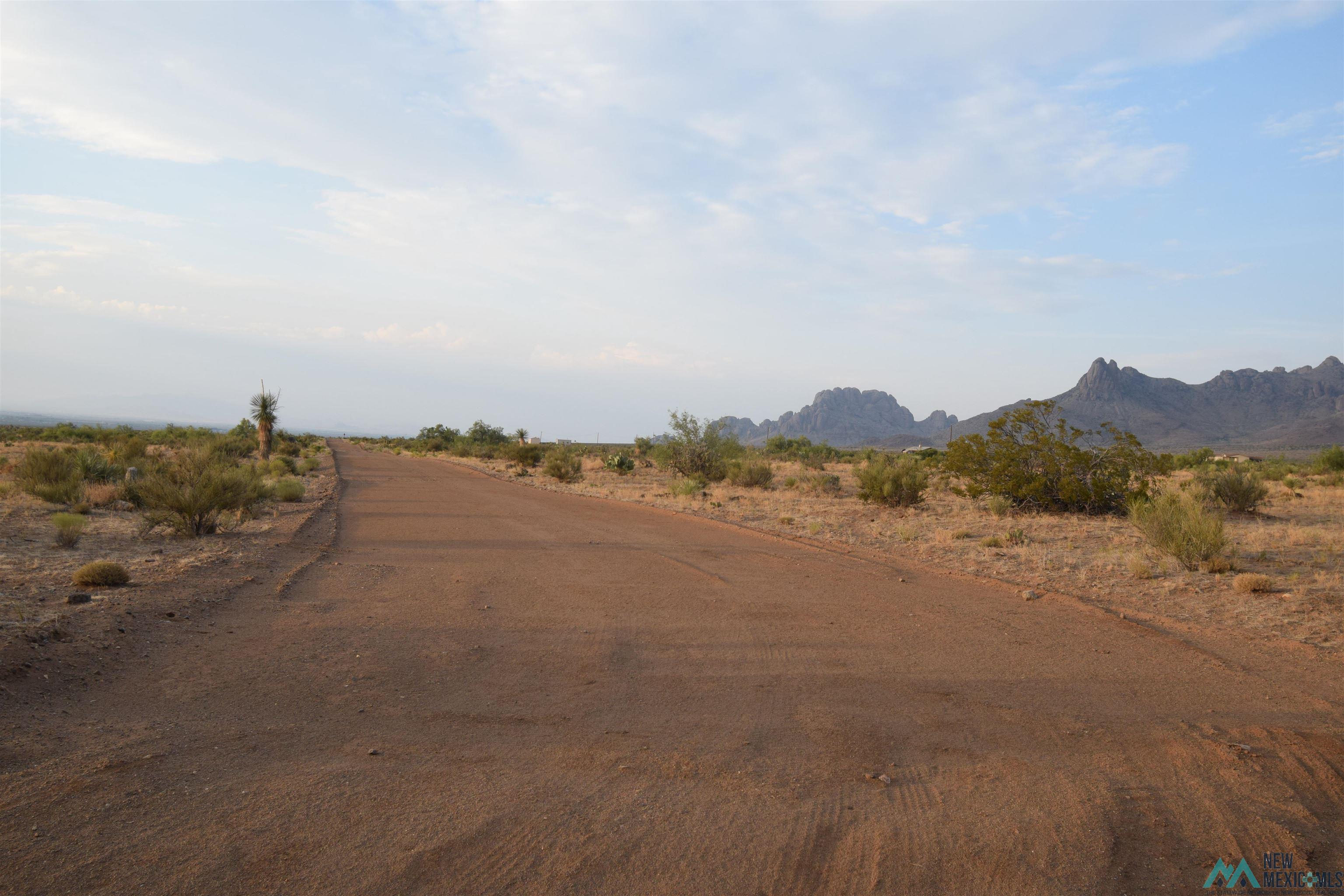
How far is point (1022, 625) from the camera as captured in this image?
8859 millimetres

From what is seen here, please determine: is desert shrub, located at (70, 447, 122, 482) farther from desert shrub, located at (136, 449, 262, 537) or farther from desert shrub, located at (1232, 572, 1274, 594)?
desert shrub, located at (1232, 572, 1274, 594)

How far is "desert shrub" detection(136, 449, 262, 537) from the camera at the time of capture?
13734 millimetres

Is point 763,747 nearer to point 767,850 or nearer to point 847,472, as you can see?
point 767,850

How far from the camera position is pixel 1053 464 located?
19281 millimetres

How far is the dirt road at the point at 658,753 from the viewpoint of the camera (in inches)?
148

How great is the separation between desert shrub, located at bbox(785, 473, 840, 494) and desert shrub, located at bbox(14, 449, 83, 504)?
71.0 ft

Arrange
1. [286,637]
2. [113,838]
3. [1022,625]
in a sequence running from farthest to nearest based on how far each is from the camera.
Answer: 1. [1022,625]
2. [286,637]
3. [113,838]

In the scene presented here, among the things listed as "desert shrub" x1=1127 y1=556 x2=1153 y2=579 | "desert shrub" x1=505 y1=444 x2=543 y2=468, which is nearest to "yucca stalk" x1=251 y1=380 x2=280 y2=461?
"desert shrub" x1=505 y1=444 x2=543 y2=468

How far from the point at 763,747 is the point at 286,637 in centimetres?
530

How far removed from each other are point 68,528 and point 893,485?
744 inches

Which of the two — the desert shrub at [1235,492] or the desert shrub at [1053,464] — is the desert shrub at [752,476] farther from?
the desert shrub at [1235,492]

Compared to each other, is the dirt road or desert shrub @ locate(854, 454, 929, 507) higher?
desert shrub @ locate(854, 454, 929, 507)

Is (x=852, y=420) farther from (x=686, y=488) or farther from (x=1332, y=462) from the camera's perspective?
(x=686, y=488)

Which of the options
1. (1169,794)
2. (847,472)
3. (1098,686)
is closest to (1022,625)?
(1098,686)
